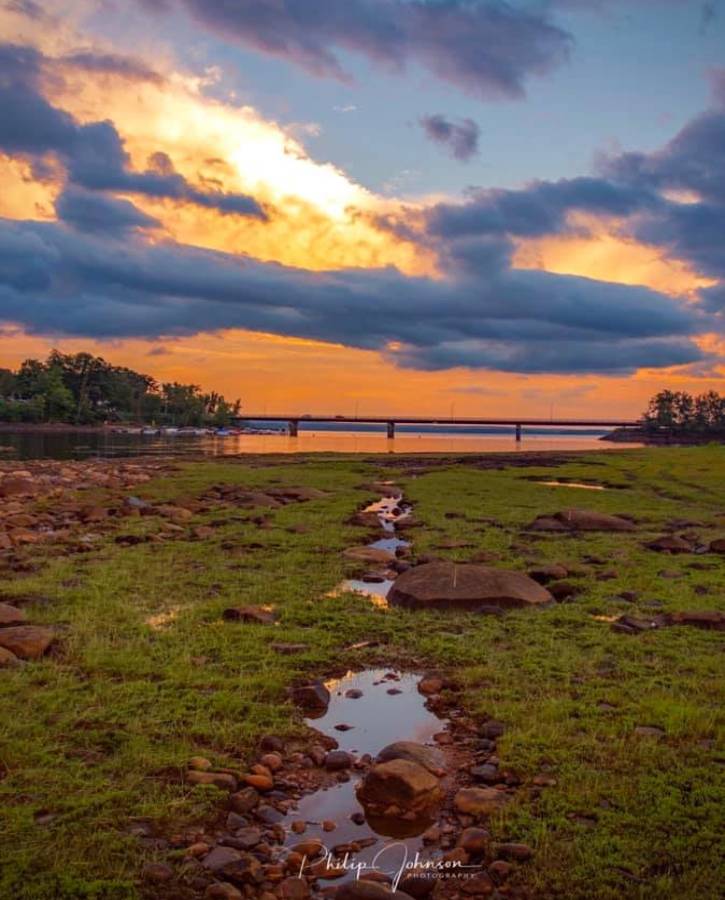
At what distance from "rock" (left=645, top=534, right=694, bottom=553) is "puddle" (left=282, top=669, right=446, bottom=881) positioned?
12.1 meters

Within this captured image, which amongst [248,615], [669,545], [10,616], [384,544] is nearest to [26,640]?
[10,616]

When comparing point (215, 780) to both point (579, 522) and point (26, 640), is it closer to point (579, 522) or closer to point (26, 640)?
point (26, 640)

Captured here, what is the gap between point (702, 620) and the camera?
1184 centimetres

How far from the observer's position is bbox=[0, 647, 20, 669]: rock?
917 centimetres

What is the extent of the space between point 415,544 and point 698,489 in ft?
82.8

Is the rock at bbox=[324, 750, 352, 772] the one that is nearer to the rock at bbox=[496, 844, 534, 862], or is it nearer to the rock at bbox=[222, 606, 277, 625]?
the rock at bbox=[496, 844, 534, 862]

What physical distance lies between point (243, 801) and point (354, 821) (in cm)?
100

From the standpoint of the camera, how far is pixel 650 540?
67.6 ft

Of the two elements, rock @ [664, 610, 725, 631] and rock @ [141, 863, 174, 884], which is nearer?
rock @ [141, 863, 174, 884]

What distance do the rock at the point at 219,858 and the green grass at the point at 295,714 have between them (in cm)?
36

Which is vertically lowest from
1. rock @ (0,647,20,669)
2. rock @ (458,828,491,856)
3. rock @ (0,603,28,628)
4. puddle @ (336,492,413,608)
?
puddle @ (336,492,413,608)

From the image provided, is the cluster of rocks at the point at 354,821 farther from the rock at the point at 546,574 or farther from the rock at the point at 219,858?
the rock at the point at 546,574

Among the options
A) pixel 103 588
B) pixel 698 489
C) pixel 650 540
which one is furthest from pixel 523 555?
pixel 698 489

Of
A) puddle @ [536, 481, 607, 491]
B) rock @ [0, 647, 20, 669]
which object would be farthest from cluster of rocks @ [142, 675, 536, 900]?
puddle @ [536, 481, 607, 491]
